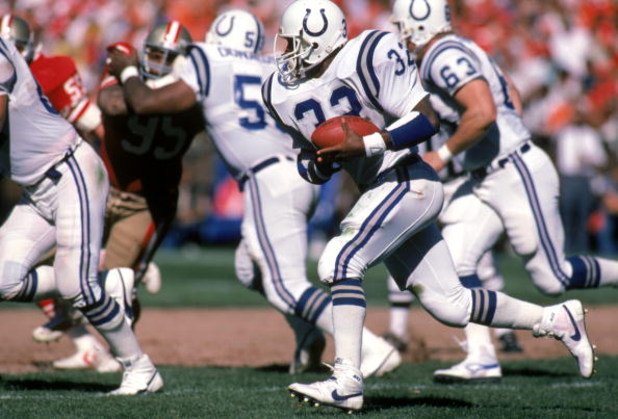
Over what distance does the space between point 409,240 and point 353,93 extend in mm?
788

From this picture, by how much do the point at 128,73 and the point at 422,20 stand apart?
1875mm

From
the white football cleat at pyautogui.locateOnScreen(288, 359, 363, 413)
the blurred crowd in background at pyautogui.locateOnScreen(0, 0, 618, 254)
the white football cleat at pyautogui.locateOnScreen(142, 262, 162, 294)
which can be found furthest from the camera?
the blurred crowd in background at pyautogui.locateOnScreen(0, 0, 618, 254)

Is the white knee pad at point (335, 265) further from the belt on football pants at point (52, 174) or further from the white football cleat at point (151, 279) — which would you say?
the white football cleat at point (151, 279)

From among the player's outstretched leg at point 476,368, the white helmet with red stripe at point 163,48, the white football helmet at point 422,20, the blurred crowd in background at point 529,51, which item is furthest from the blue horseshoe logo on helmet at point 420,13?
the blurred crowd in background at point 529,51

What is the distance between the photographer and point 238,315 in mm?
10664

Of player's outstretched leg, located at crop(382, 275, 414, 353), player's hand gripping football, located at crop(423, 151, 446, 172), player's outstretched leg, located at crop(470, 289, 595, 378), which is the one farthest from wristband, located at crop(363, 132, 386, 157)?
player's outstretched leg, located at crop(382, 275, 414, 353)

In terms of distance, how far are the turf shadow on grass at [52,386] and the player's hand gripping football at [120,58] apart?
1961 millimetres

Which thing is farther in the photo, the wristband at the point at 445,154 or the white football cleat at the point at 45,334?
the white football cleat at the point at 45,334

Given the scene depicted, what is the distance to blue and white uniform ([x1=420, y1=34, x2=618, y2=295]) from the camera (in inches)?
251

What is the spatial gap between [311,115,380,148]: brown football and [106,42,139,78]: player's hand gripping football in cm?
218

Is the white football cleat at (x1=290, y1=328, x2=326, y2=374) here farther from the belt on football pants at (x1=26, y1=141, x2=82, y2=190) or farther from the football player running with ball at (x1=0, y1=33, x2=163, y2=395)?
the belt on football pants at (x1=26, y1=141, x2=82, y2=190)

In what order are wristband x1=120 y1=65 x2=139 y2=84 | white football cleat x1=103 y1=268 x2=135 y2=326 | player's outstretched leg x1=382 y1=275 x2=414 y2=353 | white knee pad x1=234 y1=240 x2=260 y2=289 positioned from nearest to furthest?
white football cleat x1=103 y1=268 x2=135 y2=326 → wristband x1=120 y1=65 x2=139 y2=84 → white knee pad x1=234 y1=240 x2=260 y2=289 → player's outstretched leg x1=382 y1=275 x2=414 y2=353

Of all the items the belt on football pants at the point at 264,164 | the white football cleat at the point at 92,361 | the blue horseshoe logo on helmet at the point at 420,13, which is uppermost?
the blue horseshoe logo on helmet at the point at 420,13

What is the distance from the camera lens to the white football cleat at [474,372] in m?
6.24
